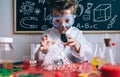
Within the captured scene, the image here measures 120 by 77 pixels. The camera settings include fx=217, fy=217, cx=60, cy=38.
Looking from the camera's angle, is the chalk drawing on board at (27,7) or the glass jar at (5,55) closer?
the glass jar at (5,55)

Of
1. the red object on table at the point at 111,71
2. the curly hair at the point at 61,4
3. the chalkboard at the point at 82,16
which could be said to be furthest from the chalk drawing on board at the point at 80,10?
the red object on table at the point at 111,71

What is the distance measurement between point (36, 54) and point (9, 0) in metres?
0.61

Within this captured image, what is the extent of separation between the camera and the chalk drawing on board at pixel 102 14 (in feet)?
5.91

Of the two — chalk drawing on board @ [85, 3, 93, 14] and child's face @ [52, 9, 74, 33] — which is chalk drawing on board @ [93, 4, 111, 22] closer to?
chalk drawing on board @ [85, 3, 93, 14]

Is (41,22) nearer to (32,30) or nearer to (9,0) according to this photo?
(32,30)

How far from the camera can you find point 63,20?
1.48 m

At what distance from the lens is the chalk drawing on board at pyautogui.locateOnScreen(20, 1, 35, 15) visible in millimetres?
1811

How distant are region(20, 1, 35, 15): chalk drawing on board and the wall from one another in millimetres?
108

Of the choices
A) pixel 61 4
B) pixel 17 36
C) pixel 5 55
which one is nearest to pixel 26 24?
pixel 17 36

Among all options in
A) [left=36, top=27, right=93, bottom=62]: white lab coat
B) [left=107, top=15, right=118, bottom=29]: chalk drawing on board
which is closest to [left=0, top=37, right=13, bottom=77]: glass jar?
[left=36, top=27, right=93, bottom=62]: white lab coat

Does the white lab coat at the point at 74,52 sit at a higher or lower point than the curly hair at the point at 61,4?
lower

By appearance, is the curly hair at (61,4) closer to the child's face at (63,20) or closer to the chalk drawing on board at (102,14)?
the child's face at (63,20)

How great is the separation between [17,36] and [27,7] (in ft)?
0.85

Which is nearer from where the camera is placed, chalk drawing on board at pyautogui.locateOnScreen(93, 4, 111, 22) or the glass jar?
the glass jar
